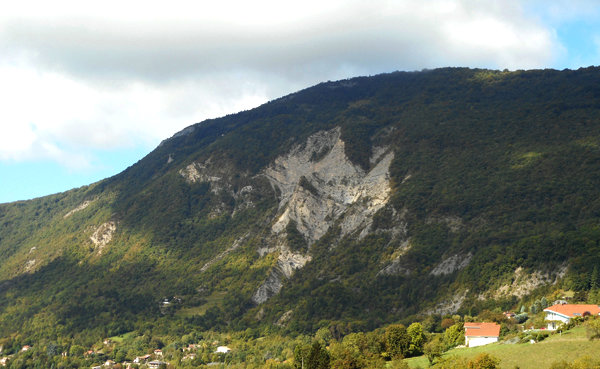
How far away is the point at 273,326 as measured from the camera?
7293 inches

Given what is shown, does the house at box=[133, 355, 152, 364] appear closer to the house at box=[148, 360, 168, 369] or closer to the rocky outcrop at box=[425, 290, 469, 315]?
the house at box=[148, 360, 168, 369]

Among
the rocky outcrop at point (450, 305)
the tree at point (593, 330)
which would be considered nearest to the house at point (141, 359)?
the rocky outcrop at point (450, 305)

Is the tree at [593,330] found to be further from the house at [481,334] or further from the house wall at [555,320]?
the house at [481,334]

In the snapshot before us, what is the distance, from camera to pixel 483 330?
11644 centimetres

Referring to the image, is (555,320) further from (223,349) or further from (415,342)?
(223,349)

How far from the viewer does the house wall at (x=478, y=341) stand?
373 ft

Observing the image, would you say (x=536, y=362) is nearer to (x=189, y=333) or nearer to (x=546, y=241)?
(x=546, y=241)

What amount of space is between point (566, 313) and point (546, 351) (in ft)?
66.4

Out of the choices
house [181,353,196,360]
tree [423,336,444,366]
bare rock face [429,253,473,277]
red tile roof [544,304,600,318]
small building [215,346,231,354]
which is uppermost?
bare rock face [429,253,473,277]

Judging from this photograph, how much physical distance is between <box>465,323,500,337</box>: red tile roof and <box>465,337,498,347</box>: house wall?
521 mm

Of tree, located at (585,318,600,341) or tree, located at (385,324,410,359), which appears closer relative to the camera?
tree, located at (585,318,600,341)

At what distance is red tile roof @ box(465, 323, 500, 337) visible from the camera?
115 metres

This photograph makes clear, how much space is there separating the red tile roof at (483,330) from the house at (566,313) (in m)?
8.27

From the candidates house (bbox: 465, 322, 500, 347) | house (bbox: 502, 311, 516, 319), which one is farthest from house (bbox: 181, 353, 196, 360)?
house (bbox: 465, 322, 500, 347)
